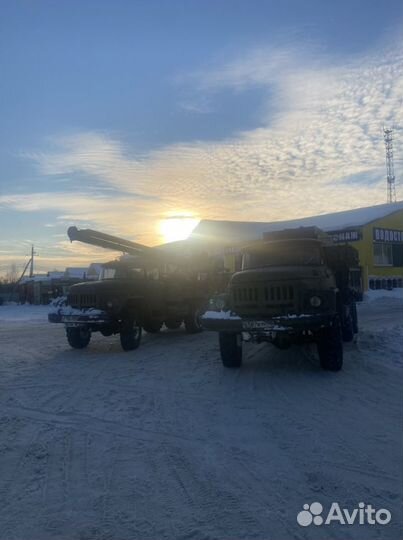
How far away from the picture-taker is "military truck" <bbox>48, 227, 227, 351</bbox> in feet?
42.3

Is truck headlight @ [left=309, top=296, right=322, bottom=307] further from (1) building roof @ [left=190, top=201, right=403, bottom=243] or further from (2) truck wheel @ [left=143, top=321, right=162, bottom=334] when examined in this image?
(1) building roof @ [left=190, top=201, right=403, bottom=243]

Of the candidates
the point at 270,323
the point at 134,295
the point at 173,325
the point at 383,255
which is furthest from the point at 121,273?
the point at 383,255

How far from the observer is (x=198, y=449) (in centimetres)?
552

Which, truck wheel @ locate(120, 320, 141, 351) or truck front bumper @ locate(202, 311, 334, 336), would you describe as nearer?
truck front bumper @ locate(202, 311, 334, 336)

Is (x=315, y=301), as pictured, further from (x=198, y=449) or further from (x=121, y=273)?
(x=121, y=273)

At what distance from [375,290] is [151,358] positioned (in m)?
25.6

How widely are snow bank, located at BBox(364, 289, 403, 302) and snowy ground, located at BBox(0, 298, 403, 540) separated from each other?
20950mm

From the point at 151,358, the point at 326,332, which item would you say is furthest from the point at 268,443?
the point at 151,358

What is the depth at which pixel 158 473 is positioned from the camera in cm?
489

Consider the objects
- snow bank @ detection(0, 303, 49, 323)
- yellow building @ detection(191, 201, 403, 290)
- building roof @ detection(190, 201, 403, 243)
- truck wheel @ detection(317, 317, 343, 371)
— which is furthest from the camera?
building roof @ detection(190, 201, 403, 243)

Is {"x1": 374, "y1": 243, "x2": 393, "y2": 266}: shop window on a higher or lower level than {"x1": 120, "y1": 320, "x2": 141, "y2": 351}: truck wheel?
higher

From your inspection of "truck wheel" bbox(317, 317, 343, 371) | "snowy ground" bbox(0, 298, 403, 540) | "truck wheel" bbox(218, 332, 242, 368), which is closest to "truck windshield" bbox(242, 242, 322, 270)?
"truck wheel" bbox(317, 317, 343, 371)

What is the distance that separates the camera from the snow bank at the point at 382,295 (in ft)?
99.8

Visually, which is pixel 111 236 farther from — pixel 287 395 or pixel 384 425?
pixel 384 425
